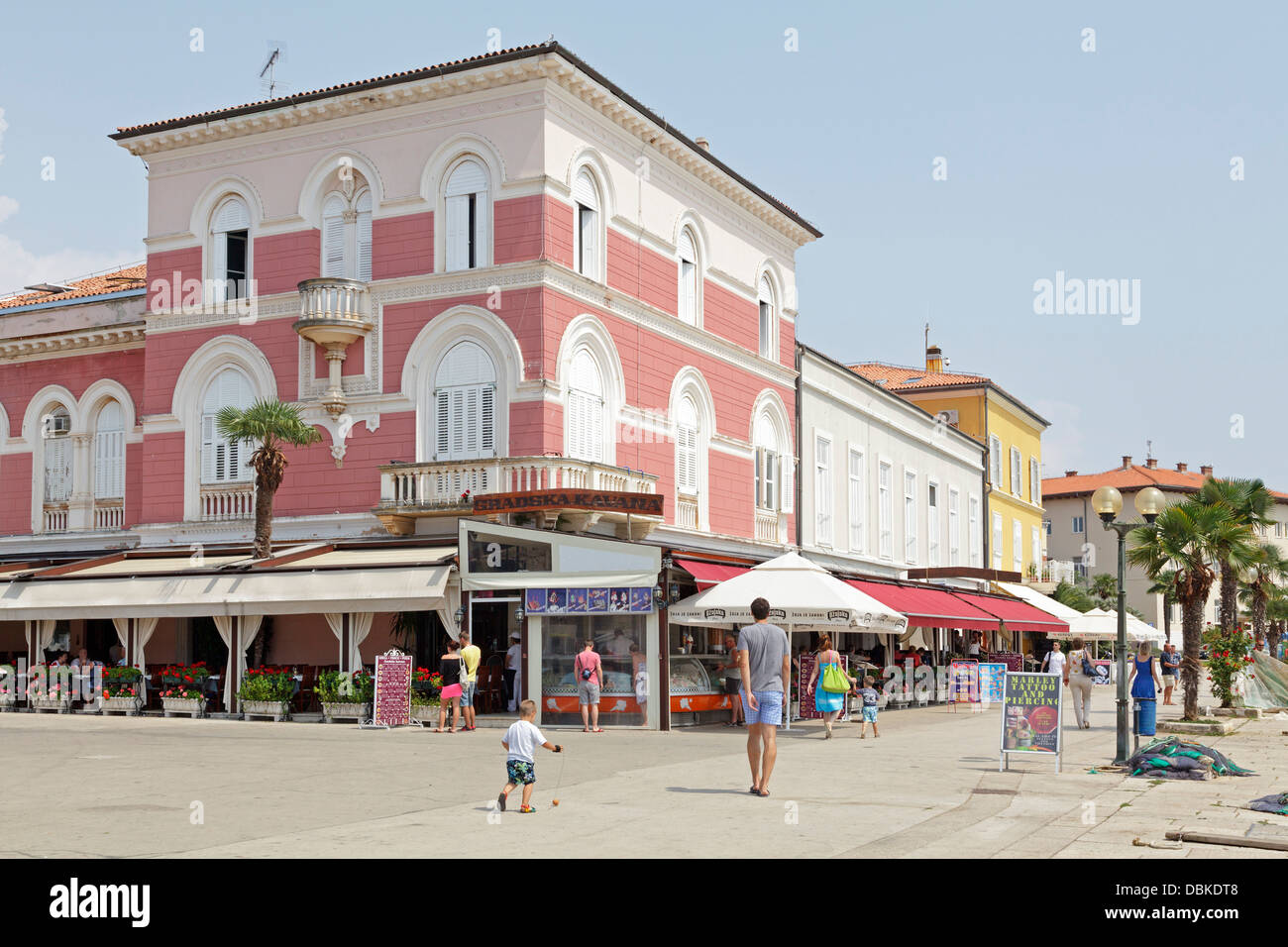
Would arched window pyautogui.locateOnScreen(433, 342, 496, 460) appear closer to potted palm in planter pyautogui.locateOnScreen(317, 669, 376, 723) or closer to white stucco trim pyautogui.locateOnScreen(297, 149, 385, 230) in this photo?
white stucco trim pyautogui.locateOnScreen(297, 149, 385, 230)

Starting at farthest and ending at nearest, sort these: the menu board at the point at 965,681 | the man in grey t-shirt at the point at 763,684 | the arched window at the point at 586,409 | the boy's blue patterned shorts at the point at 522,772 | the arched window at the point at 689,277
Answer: the menu board at the point at 965,681, the arched window at the point at 689,277, the arched window at the point at 586,409, the man in grey t-shirt at the point at 763,684, the boy's blue patterned shorts at the point at 522,772

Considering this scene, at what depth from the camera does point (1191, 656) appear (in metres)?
23.6

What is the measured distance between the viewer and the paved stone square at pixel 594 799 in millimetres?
9781

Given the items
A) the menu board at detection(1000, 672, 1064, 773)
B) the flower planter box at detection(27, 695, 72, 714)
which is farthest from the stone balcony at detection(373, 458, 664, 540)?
the menu board at detection(1000, 672, 1064, 773)

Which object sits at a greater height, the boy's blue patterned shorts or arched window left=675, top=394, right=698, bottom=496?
arched window left=675, top=394, right=698, bottom=496

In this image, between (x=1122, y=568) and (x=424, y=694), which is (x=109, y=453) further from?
(x=1122, y=568)

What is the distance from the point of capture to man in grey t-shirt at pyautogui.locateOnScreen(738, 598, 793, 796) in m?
12.8

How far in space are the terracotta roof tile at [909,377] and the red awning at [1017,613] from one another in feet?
41.9

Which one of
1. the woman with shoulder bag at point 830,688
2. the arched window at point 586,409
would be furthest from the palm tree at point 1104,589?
the woman with shoulder bag at point 830,688

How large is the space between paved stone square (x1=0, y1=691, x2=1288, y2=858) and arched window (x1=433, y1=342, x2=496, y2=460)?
277 inches

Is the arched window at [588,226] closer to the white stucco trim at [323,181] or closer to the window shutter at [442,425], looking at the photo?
the window shutter at [442,425]

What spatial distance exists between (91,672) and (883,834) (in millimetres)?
20183
